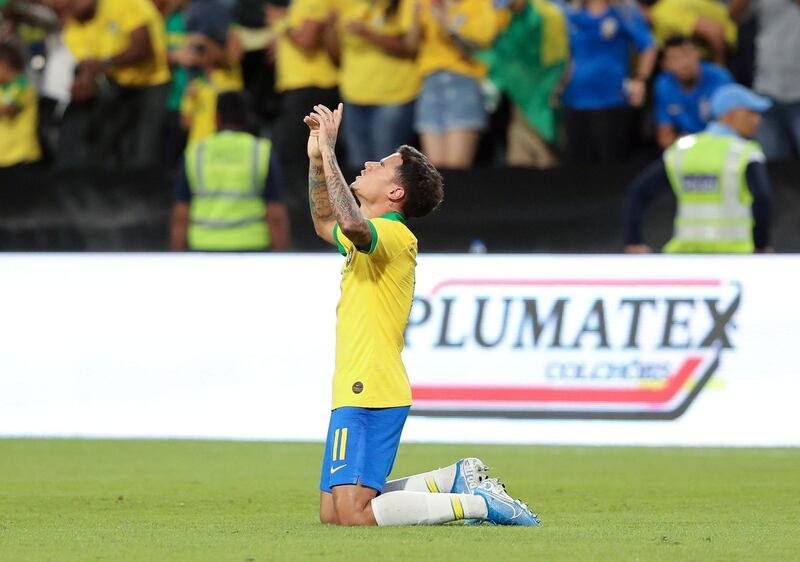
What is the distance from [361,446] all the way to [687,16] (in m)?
8.02

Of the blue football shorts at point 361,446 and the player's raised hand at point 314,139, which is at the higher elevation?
the player's raised hand at point 314,139

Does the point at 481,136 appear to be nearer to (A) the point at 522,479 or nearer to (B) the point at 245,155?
(B) the point at 245,155

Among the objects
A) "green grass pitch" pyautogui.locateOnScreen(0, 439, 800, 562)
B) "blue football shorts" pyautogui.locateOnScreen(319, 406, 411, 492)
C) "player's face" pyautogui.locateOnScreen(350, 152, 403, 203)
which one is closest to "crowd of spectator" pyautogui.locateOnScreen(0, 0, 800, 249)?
"green grass pitch" pyautogui.locateOnScreen(0, 439, 800, 562)

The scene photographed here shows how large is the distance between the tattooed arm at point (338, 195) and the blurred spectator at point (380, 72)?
727cm

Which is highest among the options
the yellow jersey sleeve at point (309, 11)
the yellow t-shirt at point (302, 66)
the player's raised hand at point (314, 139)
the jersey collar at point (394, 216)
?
the yellow jersey sleeve at point (309, 11)

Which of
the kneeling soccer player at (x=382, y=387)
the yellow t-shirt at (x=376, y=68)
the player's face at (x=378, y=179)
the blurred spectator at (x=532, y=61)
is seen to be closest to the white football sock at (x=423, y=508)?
the kneeling soccer player at (x=382, y=387)

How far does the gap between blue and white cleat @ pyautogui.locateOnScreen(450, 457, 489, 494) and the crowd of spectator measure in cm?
693

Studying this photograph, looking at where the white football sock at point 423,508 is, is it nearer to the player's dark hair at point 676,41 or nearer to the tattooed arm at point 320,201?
the tattooed arm at point 320,201

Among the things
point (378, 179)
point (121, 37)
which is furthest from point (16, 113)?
point (378, 179)

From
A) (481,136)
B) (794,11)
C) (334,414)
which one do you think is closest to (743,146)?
(794,11)

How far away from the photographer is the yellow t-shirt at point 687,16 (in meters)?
14.0

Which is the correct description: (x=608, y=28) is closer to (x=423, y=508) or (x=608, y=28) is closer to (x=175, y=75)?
(x=175, y=75)

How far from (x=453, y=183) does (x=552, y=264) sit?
7.94 feet

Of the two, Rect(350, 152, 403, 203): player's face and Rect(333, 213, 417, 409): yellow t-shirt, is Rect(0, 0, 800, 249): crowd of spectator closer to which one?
Rect(350, 152, 403, 203): player's face
